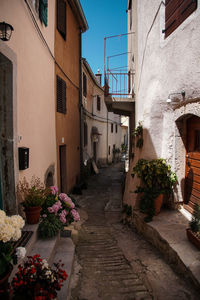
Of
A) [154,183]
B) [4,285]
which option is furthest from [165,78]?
[4,285]

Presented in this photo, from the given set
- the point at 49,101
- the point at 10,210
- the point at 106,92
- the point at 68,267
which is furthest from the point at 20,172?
the point at 106,92

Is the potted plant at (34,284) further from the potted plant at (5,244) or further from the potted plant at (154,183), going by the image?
the potted plant at (154,183)

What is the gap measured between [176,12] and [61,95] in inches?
177

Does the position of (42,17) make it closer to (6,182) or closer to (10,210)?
(6,182)

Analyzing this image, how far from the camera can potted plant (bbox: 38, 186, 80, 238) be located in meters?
3.54

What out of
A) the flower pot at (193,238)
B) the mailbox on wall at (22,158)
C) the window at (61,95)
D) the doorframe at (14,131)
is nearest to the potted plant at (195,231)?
the flower pot at (193,238)

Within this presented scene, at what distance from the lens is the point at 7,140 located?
3361 mm

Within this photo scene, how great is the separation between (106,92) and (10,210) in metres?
6.78

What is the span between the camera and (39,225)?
11.8 feet

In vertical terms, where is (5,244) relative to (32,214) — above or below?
above

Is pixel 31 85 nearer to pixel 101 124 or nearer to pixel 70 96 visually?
pixel 70 96

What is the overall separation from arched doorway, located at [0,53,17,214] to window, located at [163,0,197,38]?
12.7 feet

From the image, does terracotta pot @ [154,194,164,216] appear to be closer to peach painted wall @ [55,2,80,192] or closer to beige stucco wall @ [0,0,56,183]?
beige stucco wall @ [0,0,56,183]

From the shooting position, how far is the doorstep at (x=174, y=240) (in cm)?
299
